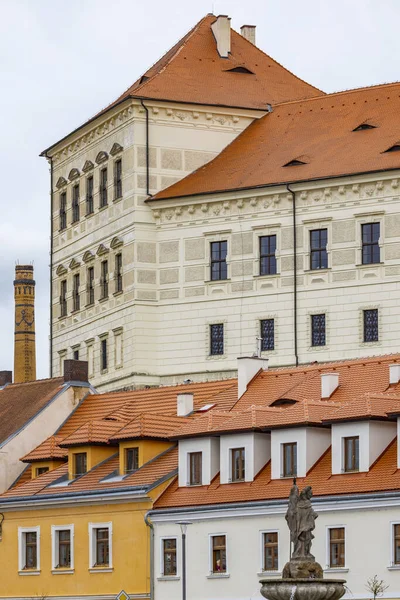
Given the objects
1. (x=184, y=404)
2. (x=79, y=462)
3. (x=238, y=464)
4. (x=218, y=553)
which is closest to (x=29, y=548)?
(x=79, y=462)

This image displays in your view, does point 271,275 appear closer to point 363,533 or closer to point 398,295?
point 398,295

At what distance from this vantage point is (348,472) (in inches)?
2409

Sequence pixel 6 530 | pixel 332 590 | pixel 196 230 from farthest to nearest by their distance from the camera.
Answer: pixel 196 230 < pixel 6 530 < pixel 332 590

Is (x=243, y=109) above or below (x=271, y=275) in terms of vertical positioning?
Answer: above

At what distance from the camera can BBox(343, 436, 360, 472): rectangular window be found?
61219 mm

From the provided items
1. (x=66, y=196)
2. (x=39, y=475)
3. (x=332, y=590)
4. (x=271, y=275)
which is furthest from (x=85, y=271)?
Answer: (x=332, y=590)

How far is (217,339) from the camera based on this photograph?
89.8 m

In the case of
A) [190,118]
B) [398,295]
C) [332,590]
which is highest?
[190,118]

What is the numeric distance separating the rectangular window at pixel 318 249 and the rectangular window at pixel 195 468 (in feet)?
74.3

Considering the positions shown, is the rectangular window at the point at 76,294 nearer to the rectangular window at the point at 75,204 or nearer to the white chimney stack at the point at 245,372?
the rectangular window at the point at 75,204

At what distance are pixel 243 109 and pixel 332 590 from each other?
50.8 metres

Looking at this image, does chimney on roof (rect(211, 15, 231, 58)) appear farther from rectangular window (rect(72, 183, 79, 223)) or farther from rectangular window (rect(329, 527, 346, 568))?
rectangular window (rect(329, 527, 346, 568))

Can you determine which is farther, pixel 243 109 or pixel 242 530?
pixel 243 109

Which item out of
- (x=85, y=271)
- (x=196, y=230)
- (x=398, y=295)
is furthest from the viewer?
(x=85, y=271)
